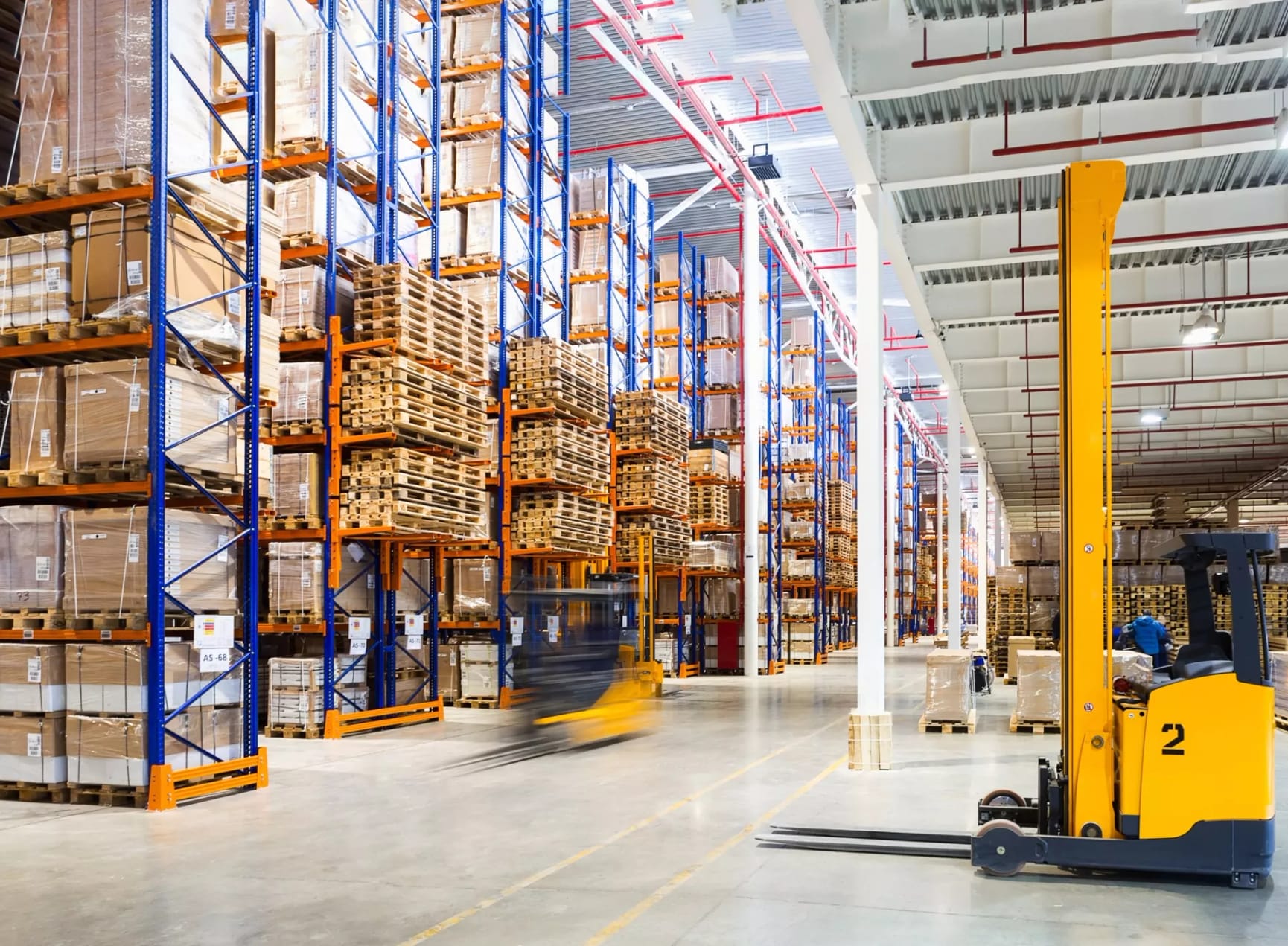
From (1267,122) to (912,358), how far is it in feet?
87.8

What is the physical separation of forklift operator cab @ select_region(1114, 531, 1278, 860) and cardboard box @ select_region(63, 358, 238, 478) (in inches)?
250

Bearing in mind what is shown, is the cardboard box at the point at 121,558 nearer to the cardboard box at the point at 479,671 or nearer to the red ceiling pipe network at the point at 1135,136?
the red ceiling pipe network at the point at 1135,136

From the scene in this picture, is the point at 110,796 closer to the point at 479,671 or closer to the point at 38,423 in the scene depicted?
the point at 38,423

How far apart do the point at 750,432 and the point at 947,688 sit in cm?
948

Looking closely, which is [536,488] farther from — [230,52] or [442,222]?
[230,52]

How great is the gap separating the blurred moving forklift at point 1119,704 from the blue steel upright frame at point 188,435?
17.0 ft

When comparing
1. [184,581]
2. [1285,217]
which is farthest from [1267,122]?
[184,581]

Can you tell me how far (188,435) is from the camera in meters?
8.52

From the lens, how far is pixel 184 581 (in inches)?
334

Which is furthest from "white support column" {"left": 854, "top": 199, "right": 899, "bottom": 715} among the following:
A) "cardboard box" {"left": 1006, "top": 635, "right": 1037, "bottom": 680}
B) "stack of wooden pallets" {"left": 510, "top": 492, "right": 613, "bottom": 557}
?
"cardboard box" {"left": 1006, "top": 635, "right": 1037, "bottom": 680}

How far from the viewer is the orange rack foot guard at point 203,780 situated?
8.04 metres

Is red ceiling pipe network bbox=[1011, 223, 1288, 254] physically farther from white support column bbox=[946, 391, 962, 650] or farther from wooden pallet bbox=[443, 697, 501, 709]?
wooden pallet bbox=[443, 697, 501, 709]

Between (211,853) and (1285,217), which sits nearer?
(211,853)

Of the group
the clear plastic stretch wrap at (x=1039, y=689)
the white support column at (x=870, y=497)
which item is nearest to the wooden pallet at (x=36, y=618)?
the white support column at (x=870, y=497)
